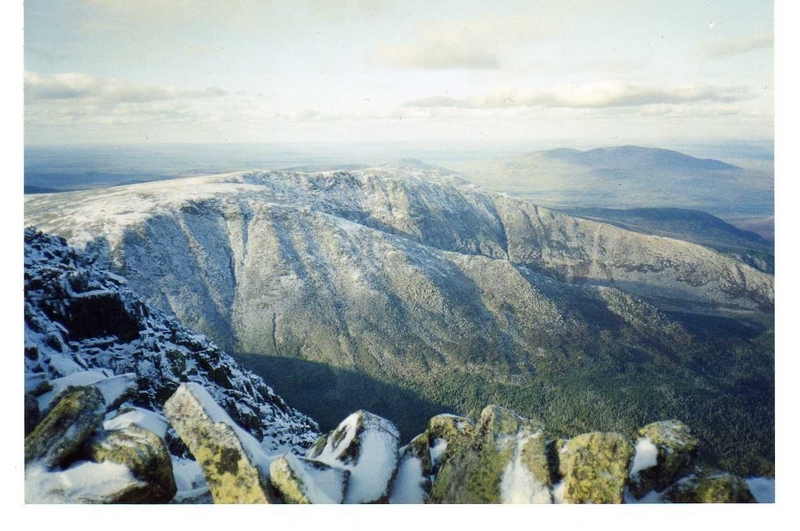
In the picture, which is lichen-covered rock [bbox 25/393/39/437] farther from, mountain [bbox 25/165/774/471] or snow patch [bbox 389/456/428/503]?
mountain [bbox 25/165/774/471]

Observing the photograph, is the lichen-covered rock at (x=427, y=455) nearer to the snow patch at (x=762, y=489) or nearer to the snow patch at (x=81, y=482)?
the snow patch at (x=81, y=482)

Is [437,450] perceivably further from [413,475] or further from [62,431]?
[62,431]

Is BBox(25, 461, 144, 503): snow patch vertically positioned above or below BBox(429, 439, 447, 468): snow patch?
above

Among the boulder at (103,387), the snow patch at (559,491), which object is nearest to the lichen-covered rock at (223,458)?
the boulder at (103,387)

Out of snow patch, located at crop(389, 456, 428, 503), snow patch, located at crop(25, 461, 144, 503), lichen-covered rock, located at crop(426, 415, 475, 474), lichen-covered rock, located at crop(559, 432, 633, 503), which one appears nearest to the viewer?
snow patch, located at crop(25, 461, 144, 503)

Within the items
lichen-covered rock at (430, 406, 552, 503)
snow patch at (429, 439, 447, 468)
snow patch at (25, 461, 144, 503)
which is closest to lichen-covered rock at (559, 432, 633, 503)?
lichen-covered rock at (430, 406, 552, 503)
